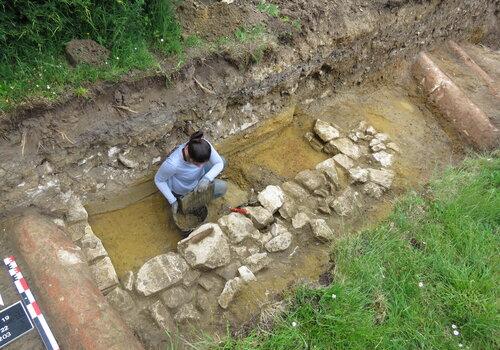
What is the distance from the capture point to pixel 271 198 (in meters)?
4.00

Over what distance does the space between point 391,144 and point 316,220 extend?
1.67m

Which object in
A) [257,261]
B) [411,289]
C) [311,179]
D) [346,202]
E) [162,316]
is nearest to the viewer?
[162,316]

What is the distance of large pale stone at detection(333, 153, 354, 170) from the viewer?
14.7ft

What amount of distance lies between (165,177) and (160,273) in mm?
854

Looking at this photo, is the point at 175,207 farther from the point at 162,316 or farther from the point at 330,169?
the point at 330,169

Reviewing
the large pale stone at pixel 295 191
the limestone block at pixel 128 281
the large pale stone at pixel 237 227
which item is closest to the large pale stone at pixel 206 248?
the large pale stone at pixel 237 227

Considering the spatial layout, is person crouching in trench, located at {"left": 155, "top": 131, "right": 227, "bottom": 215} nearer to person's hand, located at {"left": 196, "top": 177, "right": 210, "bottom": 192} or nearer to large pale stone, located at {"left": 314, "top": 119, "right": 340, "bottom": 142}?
person's hand, located at {"left": 196, "top": 177, "right": 210, "bottom": 192}

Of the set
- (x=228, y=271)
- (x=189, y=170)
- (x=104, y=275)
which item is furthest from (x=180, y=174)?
(x=104, y=275)

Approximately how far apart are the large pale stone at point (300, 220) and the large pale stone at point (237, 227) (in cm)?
39

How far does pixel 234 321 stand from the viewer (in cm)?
308

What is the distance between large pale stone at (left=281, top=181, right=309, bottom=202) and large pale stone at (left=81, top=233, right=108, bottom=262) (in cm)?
191

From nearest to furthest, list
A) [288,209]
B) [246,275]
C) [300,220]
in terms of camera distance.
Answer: [246,275] < [300,220] < [288,209]

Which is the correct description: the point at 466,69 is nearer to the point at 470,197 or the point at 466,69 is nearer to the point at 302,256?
the point at 470,197

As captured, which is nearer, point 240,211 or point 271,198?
point 240,211
